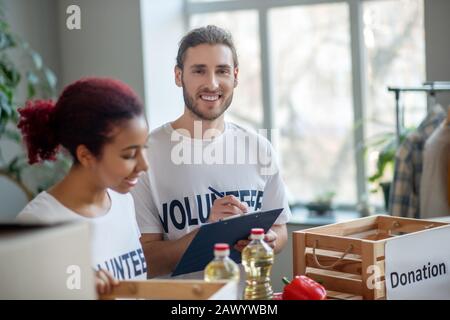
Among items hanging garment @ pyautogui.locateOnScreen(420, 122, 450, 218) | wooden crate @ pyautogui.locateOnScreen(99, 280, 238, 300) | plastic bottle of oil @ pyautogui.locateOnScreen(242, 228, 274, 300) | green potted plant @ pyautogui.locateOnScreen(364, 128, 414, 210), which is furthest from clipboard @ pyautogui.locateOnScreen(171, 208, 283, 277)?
green potted plant @ pyautogui.locateOnScreen(364, 128, 414, 210)

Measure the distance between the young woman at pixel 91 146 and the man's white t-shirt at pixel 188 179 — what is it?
1.69 ft

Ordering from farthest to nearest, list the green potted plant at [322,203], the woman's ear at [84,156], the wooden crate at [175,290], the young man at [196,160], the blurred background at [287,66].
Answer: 1. the green potted plant at [322,203]
2. the blurred background at [287,66]
3. the young man at [196,160]
4. the woman's ear at [84,156]
5. the wooden crate at [175,290]

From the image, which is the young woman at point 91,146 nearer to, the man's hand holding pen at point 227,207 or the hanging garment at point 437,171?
the man's hand holding pen at point 227,207

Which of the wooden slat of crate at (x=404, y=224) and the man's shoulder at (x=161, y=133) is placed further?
the man's shoulder at (x=161, y=133)

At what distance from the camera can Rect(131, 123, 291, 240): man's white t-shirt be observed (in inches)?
90.9

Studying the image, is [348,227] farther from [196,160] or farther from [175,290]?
[175,290]

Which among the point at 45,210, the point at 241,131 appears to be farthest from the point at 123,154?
the point at 241,131

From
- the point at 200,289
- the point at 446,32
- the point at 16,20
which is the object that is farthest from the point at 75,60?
the point at 200,289

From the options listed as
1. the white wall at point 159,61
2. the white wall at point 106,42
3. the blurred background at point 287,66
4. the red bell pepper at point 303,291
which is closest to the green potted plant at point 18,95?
the blurred background at point 287,66

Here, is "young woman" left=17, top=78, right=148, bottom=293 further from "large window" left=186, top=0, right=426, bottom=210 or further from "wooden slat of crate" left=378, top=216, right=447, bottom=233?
"large window" left=186, top=0, right=426, bottom=210

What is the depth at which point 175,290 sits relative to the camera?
1.50 metres

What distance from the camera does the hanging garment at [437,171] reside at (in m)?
3.15

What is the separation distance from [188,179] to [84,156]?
0.66 m
